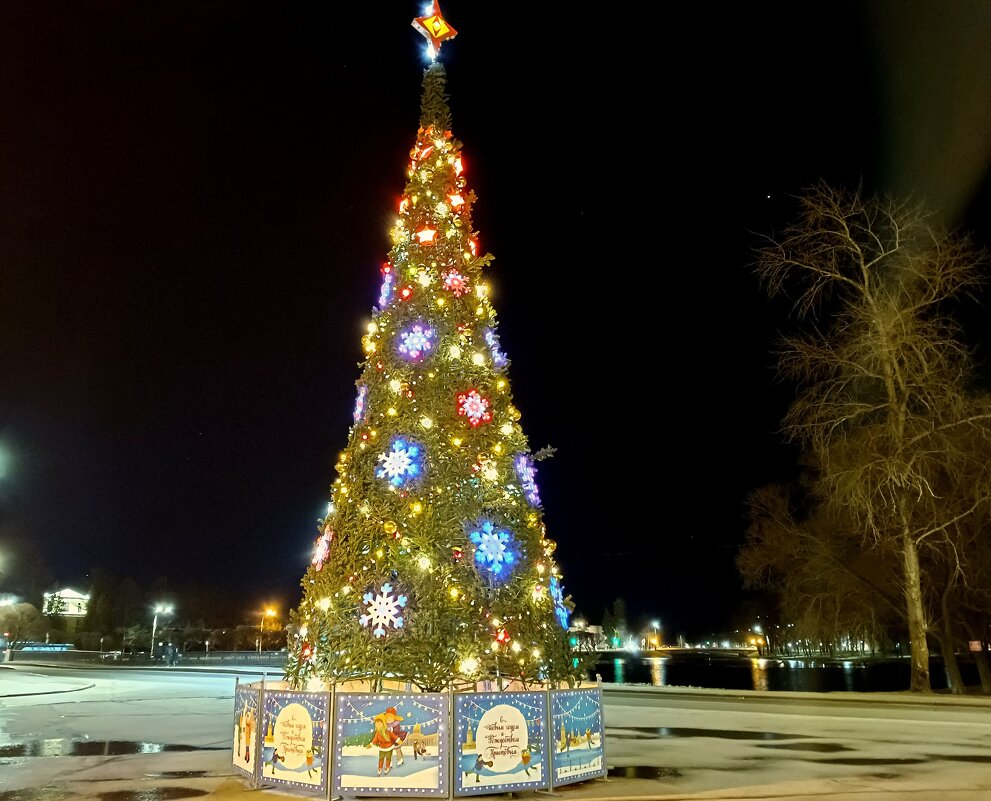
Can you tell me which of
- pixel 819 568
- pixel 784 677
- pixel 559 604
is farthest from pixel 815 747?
pixel 784 677

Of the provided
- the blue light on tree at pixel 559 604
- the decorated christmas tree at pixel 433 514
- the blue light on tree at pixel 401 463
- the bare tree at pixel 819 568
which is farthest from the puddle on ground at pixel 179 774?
the bare tree at pixel 819 568

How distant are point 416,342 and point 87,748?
8.13m

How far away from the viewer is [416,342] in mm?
10422

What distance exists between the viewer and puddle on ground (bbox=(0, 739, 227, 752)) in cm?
1130

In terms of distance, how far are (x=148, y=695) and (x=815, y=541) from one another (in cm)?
Result: 2316

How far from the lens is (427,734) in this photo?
25.4 feet

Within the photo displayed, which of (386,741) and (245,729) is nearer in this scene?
(386,741)

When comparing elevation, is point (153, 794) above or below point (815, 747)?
above

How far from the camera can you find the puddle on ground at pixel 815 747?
38.1 feet

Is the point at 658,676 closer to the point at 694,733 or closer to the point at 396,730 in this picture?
the point at 694,733

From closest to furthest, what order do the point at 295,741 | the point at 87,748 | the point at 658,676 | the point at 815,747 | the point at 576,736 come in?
1. the point at 295,741
2. the point at 576,736
3. the point at 87,748
4. the point at 815,747
5. the point at 658,676

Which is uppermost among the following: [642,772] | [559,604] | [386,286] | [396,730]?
[386,286]

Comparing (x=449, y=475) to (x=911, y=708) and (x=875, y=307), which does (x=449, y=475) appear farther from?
(x=875, y=307)

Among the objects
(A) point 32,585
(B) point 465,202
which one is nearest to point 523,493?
(B) point 465,202
